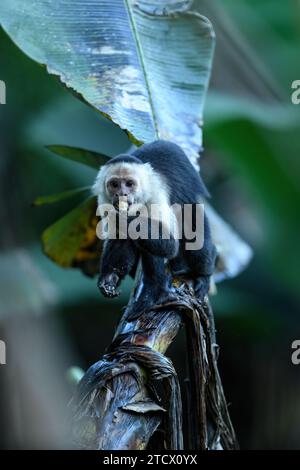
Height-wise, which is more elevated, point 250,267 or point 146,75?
point 146,75

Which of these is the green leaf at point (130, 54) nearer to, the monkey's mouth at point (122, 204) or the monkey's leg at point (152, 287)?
the monkey's mouth at point (122, 204)

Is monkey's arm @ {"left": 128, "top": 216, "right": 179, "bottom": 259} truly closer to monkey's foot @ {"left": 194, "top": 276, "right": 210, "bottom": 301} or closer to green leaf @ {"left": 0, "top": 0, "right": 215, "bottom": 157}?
monkey's foot @ {"left": 194, "top": 276, "right": 210, "bottom": 301}

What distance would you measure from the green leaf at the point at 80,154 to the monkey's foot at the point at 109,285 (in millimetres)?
492

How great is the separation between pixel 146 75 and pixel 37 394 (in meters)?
1.29

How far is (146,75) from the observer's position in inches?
108

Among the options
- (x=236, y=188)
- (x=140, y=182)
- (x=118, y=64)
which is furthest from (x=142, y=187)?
(x=236, y=188)

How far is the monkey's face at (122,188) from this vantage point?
8.11ft

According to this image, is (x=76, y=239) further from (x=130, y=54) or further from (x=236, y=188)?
(x=236, y=188)

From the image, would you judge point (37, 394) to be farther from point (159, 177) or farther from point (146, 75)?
point (146, 75)

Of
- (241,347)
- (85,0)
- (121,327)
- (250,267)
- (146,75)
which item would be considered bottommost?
(241,347)

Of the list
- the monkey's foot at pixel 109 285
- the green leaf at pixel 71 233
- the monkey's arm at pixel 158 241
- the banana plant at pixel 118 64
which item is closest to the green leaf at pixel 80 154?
the banana plant at pixel 118 64

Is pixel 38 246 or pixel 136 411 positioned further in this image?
pixel 38 246

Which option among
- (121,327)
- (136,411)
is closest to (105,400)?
(136,411)

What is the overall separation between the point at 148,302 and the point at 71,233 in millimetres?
741
